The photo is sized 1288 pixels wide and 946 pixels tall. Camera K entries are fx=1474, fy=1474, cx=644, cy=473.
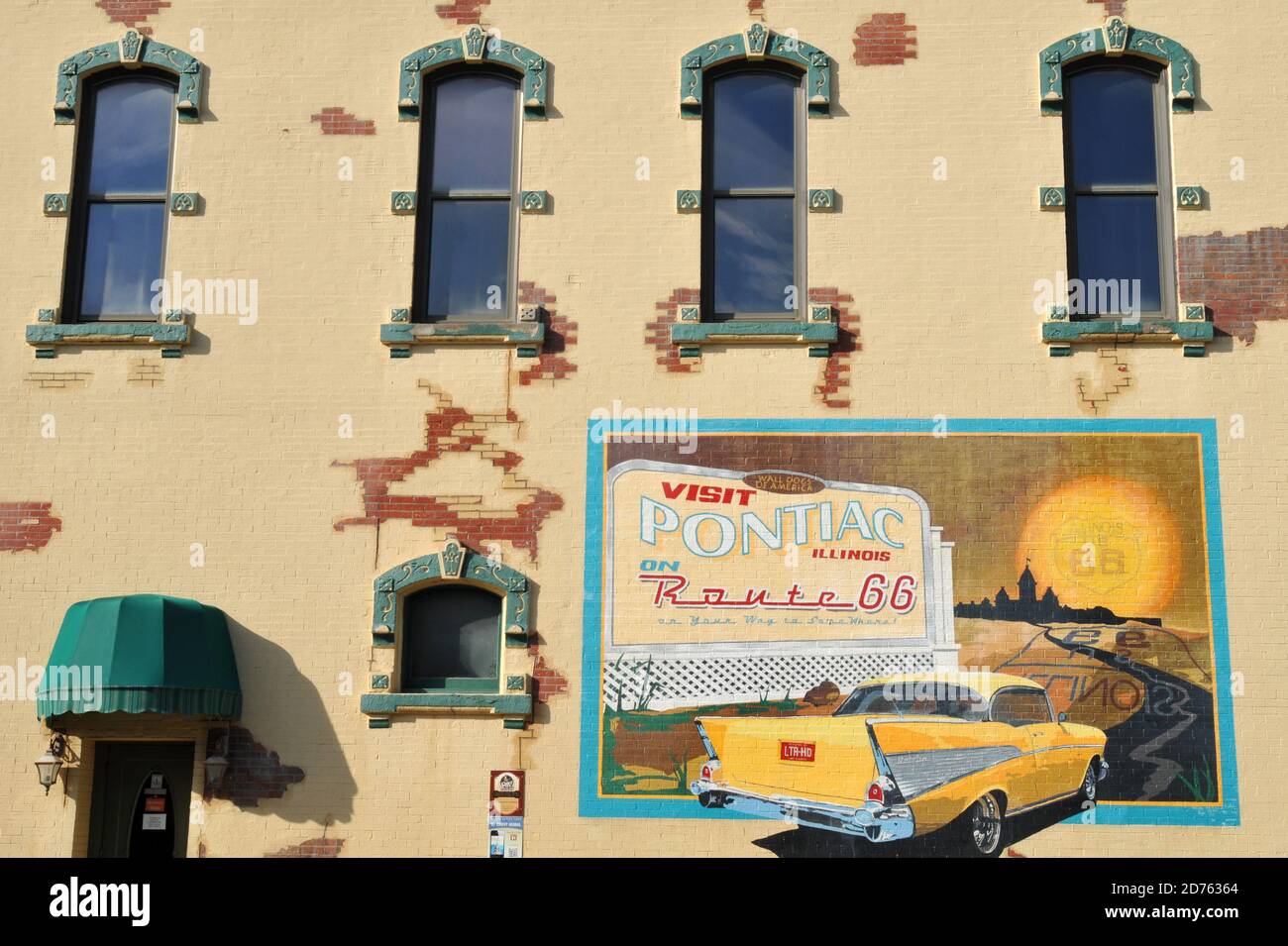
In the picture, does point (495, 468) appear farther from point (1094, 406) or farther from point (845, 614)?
point (1094, 406)

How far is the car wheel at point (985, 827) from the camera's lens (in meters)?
11.5

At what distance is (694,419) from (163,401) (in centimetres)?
456

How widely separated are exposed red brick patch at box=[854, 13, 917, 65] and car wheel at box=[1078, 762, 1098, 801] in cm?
624

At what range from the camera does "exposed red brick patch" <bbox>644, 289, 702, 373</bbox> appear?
492 inches

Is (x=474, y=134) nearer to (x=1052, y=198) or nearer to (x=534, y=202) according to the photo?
(x=534, y=202)

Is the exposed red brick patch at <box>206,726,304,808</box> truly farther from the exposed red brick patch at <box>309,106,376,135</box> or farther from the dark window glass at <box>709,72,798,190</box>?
the dark window glass at <box>709,72,798,190</box>

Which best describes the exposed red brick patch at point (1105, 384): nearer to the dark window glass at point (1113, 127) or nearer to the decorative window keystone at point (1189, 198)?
the decorative window keystone at point (1189, 198)

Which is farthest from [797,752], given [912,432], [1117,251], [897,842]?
[1117,251]

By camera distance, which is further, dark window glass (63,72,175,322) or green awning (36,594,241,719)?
dark window glass (63,72,175,322)

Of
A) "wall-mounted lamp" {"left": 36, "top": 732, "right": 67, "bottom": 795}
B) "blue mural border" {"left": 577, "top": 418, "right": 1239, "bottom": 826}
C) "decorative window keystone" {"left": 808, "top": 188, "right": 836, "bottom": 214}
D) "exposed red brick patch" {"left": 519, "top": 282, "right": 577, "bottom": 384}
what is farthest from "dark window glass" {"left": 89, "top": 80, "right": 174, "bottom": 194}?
"decorative window keystone" {"left": 808, "top": 188, "right": 836, "bottom": 214}

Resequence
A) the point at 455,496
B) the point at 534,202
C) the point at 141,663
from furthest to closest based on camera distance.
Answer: the point at 534,202 → the point at 455,496 → the point at 141,663

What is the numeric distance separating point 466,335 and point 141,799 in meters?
4.71

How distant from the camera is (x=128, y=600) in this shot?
11.7 metres

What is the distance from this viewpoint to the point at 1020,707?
463 inches
